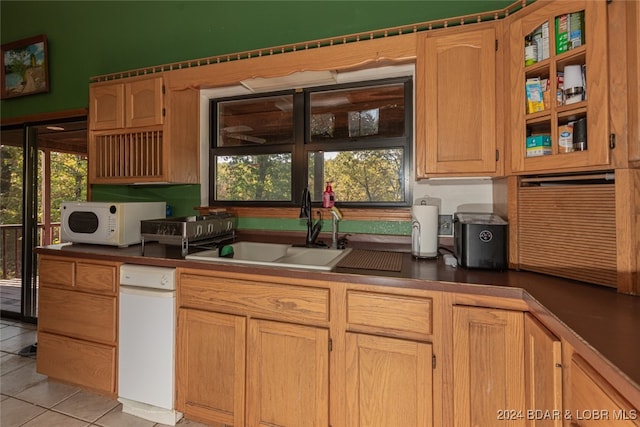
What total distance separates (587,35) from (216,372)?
85.4 inches

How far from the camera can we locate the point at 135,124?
2.25 meters

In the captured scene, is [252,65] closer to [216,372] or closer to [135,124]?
[135,124]

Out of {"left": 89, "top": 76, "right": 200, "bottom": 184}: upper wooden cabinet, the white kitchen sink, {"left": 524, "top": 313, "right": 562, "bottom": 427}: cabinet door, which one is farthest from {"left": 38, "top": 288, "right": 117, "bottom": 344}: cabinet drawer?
{"left": 524, "top": 313, "right": 562, "bottom": 427}: cabinet door

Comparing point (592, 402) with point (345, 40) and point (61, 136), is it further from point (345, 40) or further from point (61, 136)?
point (61, 136)

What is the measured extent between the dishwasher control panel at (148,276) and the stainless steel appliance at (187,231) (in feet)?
0.47

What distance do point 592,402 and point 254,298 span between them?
4.05 ft

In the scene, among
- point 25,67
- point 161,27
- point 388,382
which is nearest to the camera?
point 388,382

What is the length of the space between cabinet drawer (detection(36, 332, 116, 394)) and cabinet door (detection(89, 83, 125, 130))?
1517mm

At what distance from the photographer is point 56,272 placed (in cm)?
195

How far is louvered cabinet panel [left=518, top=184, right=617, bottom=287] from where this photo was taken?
44.9 inches

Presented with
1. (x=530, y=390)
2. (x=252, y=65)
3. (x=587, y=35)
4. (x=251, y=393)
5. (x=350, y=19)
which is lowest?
(x=251, y=393)

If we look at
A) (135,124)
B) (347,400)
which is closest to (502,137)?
(347,400)

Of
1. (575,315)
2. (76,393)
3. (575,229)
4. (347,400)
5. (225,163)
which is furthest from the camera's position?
(225,163)

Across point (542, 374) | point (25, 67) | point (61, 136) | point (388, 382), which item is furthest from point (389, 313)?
point (25, 67)
